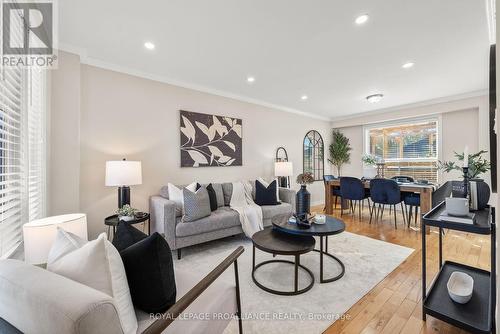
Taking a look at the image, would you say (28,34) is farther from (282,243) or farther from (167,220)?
(282,243)

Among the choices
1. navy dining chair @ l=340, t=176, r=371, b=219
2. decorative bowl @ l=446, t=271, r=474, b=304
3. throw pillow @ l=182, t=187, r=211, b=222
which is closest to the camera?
decorative bowl @ l=446, t=271, r=474, b=304

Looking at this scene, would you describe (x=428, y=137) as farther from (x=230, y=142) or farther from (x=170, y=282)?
Answer: (x=170, y=282)

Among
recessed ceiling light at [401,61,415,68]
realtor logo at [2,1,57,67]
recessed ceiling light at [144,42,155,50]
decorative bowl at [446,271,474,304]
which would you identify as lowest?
decorative bowl at [446,271,474,304]

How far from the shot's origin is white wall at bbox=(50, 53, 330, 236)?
106 inches

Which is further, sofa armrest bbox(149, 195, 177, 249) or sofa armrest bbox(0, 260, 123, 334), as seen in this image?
sofa armrest bbox(149, 195, 177, 249)

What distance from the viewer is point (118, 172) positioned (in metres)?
2.50

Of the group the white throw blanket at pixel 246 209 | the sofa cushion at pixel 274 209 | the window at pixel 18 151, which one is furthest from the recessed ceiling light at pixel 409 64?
the window at pixel 18 151

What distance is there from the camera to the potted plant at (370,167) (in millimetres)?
4430

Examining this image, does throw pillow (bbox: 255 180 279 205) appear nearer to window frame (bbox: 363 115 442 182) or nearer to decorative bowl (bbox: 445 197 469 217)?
decorative bowl (bbox: 445 197 469 217)

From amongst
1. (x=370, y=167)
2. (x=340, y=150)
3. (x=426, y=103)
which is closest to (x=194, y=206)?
(x=370, y=167)

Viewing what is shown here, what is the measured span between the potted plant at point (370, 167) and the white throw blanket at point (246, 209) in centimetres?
257

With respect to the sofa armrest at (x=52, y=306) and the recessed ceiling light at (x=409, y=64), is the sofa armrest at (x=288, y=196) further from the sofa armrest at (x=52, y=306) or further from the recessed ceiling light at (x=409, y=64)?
the sofa armrest at (x=52, y=306)

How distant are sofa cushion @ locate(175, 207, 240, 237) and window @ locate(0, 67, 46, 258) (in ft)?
4.28

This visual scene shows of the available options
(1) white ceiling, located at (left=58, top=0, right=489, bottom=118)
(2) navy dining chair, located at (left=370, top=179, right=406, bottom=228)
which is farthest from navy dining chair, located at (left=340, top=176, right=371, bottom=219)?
(1) white ceiling, located at (left=58, top=0, right=489, bottom=118)
